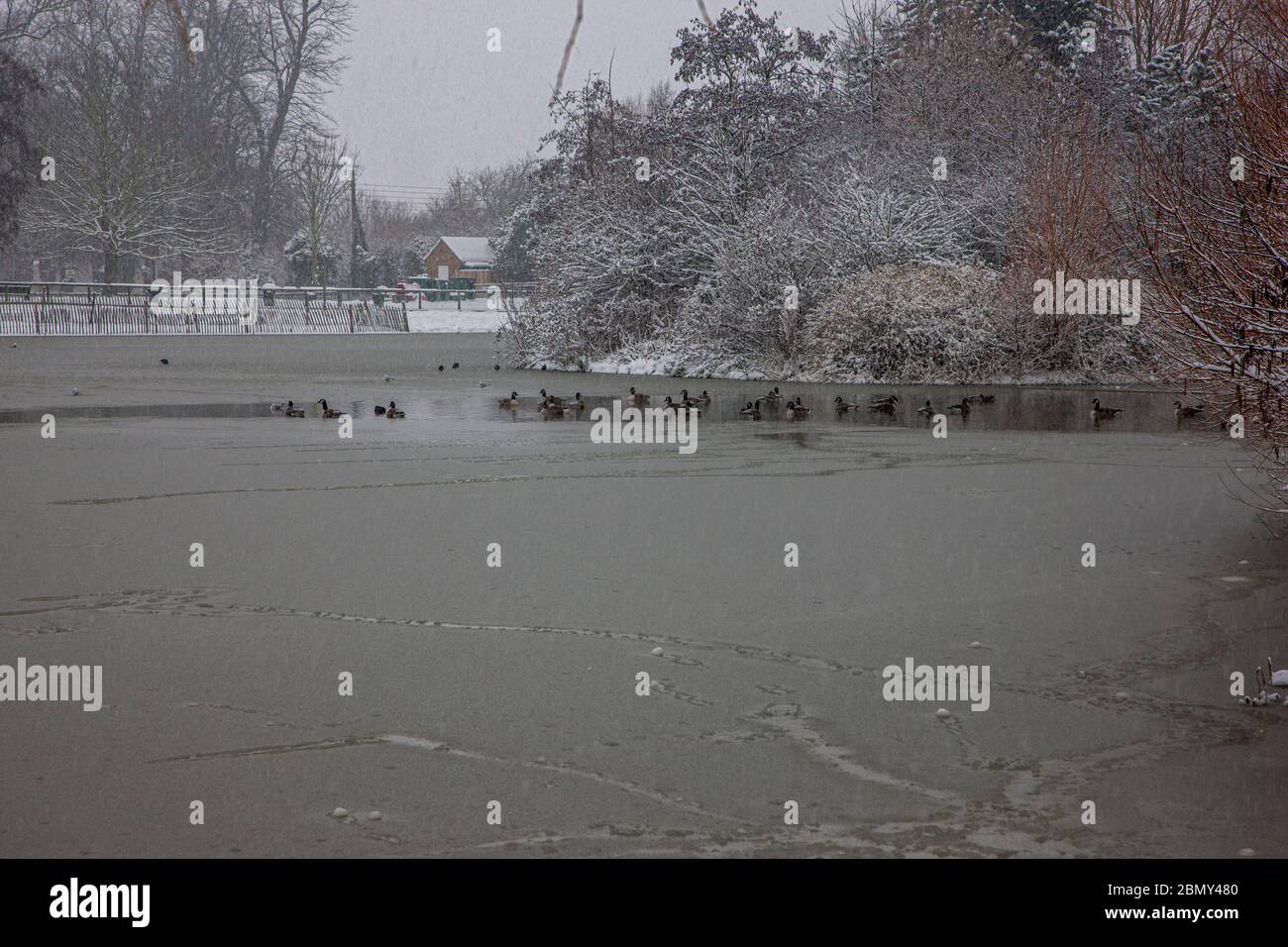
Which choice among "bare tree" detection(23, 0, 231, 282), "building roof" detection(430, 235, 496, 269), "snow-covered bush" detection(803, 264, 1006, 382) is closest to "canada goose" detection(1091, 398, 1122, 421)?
"snow-covered bush" detection(803, 264, 1006, 382)

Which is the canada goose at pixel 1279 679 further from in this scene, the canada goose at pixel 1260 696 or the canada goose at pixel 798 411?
the canada goose at pixel 798 411

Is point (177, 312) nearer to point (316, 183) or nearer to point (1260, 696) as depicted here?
point (316, 183)

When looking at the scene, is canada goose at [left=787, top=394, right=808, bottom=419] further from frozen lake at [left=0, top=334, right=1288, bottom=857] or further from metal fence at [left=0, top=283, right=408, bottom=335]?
metal fence at [left=0, top=283, right=408, bottom=335]

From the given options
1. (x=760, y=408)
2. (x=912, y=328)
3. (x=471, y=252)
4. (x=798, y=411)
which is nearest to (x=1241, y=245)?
(x=798, y=411)

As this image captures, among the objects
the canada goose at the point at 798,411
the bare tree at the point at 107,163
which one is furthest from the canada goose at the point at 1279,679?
the bare tree at the point at 107,163

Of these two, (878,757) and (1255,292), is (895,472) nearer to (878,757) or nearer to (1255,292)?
(1255,292)

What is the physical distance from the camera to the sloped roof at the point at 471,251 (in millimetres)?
117438

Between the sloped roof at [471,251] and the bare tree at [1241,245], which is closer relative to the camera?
the bare tree at [1241,245]

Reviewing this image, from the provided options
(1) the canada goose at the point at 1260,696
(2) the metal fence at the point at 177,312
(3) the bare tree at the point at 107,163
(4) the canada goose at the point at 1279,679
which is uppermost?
(3) the bare tree at the point at 107,163

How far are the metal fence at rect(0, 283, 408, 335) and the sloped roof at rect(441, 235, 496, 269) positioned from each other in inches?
1900

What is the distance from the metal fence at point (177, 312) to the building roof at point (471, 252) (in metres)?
48.2

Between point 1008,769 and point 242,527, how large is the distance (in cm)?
729

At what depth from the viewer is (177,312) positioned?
2393 inches
